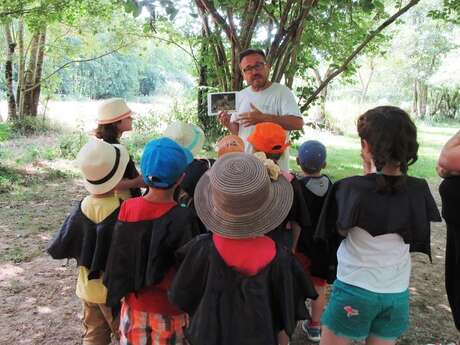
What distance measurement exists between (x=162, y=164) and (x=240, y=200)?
0.48 metres

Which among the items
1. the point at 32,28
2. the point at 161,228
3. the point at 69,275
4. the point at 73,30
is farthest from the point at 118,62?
the point at 161,228

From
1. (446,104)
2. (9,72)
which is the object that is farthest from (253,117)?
(446,104)

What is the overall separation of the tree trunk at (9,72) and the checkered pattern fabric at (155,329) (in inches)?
402

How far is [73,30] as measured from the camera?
1233 centimetres

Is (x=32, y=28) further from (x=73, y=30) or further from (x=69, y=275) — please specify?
(x=69, y=275)

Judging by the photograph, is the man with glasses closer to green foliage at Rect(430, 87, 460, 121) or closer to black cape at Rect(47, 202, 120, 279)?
black cape at Rect(47, 202, 120, 279)

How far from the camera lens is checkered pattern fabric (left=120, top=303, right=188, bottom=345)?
76.7 inches

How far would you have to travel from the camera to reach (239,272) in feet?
5.23

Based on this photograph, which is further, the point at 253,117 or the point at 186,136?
the point at 253,117

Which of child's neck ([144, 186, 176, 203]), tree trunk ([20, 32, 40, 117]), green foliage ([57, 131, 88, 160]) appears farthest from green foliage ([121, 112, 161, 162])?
child's neck ([144, 186, 176, 203])

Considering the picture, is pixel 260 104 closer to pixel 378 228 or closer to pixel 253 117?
pixel 253 117

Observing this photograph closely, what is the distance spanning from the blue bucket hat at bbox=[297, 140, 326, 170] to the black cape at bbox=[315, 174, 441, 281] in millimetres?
669

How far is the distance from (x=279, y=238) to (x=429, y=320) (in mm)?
1851

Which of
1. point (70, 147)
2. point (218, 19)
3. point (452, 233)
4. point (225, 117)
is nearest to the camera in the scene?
point (452, 233)
